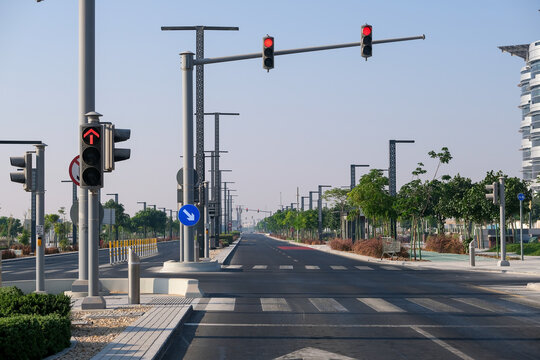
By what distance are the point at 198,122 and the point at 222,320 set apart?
23572mm

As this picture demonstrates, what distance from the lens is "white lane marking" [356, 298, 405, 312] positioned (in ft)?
56.4

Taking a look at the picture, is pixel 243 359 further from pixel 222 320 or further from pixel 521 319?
pixel 521 319

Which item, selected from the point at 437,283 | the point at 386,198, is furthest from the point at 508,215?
the point at 437,283

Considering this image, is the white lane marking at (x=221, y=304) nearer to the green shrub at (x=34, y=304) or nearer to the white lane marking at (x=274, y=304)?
the white lane marking at (x=274, y=304)

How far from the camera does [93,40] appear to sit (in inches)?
647

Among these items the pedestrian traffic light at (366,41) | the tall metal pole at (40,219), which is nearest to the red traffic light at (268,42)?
the pedestrian traffic light at (366,41)

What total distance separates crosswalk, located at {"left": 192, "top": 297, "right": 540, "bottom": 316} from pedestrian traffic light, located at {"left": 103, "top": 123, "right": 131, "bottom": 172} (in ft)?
14.6

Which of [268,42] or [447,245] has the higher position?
[268,42]

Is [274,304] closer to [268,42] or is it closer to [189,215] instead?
[268,42]

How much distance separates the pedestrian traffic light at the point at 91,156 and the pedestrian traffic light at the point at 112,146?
0.16 m

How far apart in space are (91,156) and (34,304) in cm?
327

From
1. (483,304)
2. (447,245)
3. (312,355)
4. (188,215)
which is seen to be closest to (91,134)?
(312,355)

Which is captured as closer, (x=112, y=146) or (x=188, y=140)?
(x=112, y=146)

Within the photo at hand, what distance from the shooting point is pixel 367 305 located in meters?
18.2
